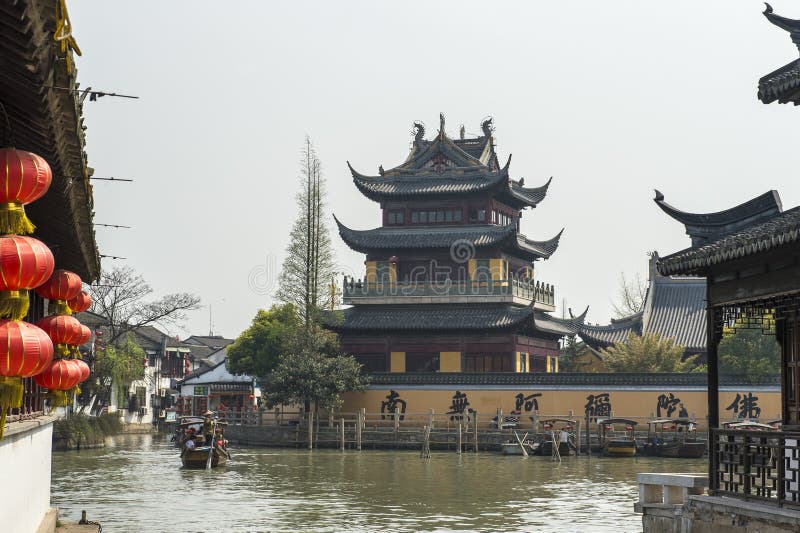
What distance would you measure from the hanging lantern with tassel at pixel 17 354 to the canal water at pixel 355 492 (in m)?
13.6

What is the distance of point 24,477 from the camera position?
10938mm

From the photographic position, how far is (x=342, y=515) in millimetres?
23156

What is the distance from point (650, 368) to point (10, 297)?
4153 cm

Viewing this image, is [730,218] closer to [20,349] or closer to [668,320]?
[20,349]

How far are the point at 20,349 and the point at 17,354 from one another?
0.11 feet

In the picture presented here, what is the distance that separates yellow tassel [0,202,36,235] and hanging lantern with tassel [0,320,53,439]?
57 cm

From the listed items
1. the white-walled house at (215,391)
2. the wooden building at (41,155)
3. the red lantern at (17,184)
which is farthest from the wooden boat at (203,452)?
the white-walled house at (215,391)

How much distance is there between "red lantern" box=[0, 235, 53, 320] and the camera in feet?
23.4

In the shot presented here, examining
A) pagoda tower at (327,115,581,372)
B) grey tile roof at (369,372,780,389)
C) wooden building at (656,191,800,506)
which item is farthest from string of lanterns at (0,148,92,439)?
pagoda tower at (327,115,581,372)

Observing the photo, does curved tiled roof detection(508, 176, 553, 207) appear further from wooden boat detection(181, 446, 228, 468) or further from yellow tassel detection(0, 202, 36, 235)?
yellow tassel detection(0, 202, 36, 235)

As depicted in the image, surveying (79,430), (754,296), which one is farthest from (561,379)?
(754,296)

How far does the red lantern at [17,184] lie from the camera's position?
23.3 feet

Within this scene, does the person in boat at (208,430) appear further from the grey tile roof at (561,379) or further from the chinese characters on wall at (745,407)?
the chinese characters on wall at (745,407)

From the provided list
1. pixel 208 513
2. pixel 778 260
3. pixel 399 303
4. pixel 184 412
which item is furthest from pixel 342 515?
pixel 184 412
